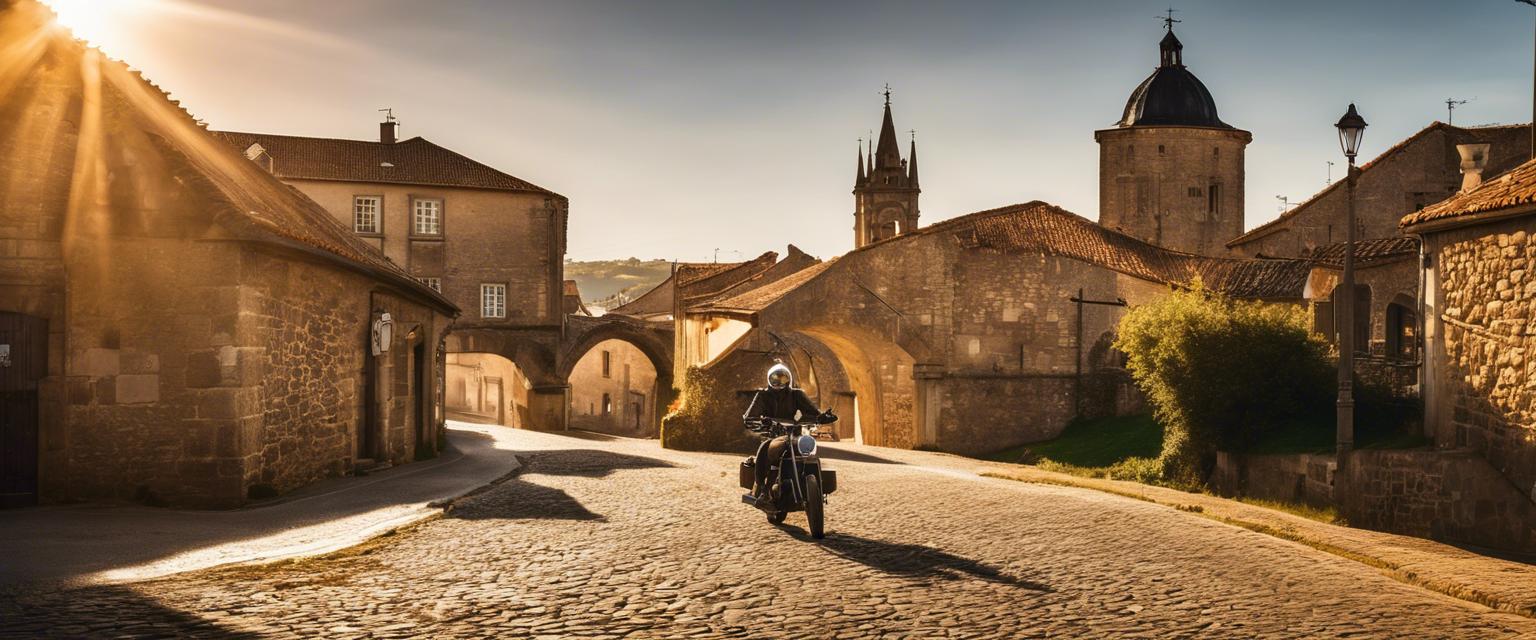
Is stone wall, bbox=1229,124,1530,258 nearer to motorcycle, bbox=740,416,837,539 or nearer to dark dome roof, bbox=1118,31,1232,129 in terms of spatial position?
dark dome roof, bbox=1118,31,1232,129

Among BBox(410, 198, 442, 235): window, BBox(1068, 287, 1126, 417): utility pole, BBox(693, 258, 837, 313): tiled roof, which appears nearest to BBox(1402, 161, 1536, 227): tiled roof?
BBox(693, 258, 837, 313): tiled roof

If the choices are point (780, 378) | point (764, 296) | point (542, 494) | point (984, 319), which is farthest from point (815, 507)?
point (984, 319)

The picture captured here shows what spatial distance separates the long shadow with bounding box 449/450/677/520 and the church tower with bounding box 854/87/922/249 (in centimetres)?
5331

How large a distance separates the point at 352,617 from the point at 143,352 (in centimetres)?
666

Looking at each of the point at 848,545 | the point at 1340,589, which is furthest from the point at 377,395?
the point at 1340,589

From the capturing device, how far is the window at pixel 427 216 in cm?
4334

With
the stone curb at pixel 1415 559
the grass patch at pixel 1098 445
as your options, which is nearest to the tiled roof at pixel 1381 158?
the grass patch at pixel 1098 445

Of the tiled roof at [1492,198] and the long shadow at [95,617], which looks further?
the tiled roof at [1492,198]

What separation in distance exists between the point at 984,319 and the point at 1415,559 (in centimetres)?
2289

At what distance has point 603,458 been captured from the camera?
2053 centimetres

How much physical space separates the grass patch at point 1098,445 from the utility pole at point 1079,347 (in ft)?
1.72

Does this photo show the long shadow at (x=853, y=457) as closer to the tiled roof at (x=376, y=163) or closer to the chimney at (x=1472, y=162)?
the chimney at (x=1472, y=162)

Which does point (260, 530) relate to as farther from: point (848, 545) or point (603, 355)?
point (603, 355)

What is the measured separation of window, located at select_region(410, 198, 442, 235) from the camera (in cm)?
4334
